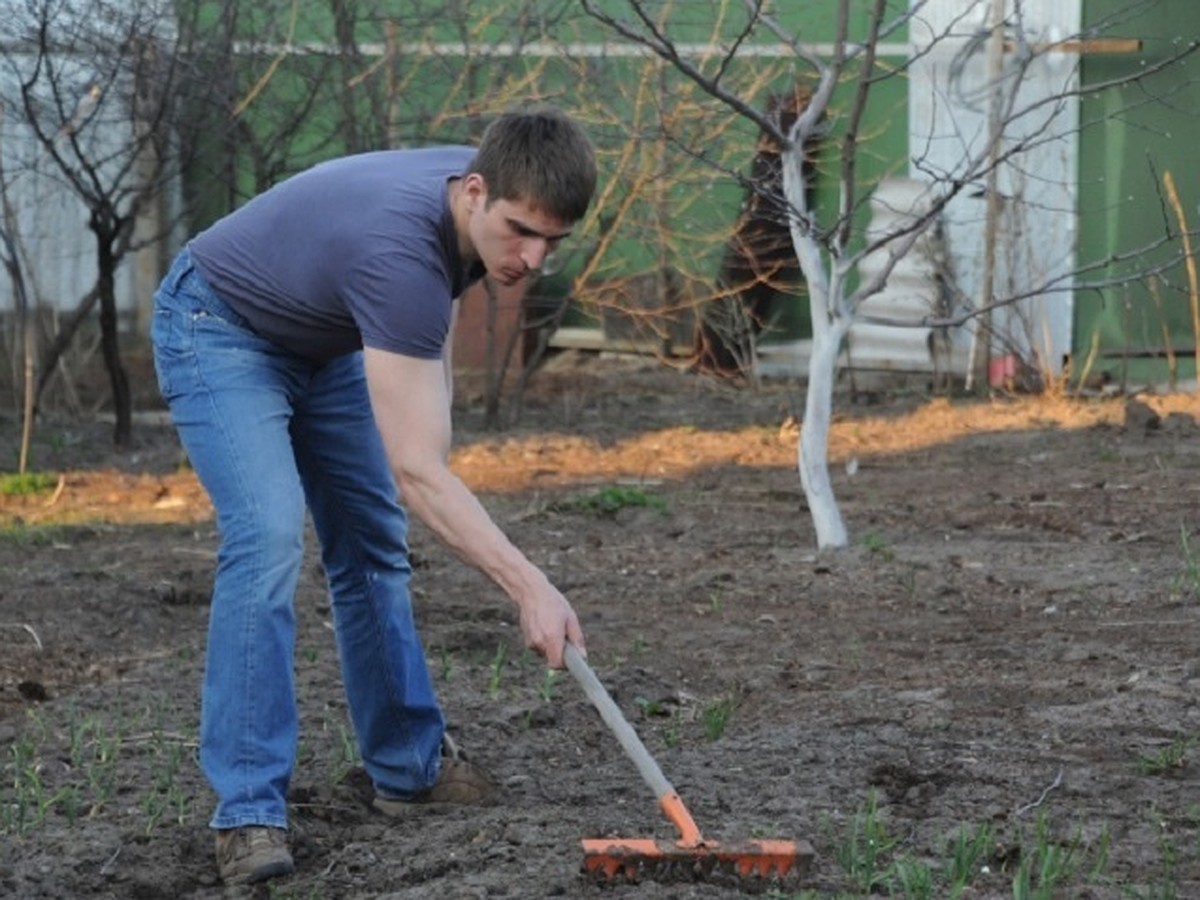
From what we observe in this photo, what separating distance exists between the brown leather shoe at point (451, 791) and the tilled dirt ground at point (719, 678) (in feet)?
0.16

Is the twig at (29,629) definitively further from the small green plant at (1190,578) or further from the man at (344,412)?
the small green plant at (1190,578)

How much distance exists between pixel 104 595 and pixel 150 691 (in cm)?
158

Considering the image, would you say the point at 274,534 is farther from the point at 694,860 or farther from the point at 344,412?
the point at 694,860

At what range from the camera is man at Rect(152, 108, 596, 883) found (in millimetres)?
4160

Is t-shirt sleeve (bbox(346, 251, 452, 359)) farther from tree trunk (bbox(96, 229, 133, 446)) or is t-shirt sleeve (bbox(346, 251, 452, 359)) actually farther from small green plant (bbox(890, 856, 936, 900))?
tree trunk (bbox(96, 229, 133, 446))

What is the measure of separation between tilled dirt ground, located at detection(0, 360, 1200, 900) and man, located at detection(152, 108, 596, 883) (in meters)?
0.28

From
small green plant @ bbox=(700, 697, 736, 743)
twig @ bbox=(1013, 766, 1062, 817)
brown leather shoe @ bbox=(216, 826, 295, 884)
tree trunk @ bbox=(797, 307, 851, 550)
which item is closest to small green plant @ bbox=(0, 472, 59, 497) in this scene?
tree trunk @ bbox=(797, 307, 851, 550)

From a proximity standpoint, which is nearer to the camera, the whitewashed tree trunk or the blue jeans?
the blue jeans

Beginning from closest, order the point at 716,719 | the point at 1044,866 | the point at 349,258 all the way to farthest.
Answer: the point at 1044,866, the point at 349,258, the point at 716,719

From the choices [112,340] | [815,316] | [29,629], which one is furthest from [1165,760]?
[112,340]

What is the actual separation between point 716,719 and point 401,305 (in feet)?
6.20

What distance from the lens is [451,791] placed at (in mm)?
5020

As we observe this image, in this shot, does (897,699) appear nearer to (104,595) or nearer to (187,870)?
(187,870)

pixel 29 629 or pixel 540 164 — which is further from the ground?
pixel 540 164
